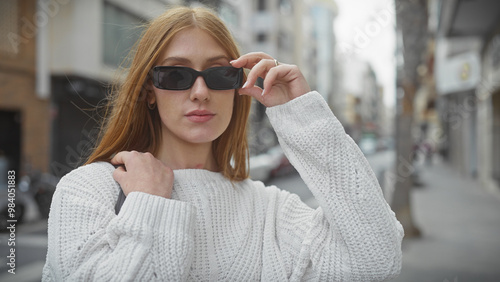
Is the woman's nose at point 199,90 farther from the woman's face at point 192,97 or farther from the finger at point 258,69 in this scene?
the finger at point 258,69

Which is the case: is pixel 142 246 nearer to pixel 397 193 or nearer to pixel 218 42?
pixel 218 42

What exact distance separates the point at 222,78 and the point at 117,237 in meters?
0.52

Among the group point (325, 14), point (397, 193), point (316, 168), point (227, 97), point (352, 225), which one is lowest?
point (397, 193)

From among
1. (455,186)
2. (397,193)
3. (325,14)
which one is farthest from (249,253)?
(325,14)

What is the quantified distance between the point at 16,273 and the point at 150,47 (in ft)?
→ 12.3

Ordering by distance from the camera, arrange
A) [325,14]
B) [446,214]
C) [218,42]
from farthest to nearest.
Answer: [325,14] → [446,214] → [218,42]

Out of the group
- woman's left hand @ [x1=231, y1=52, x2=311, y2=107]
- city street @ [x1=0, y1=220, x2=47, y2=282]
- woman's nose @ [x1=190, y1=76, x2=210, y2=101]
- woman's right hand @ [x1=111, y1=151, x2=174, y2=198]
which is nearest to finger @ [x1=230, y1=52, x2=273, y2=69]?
woman's left hand @ [x1=231, y1=52, x2=311, y2=107]

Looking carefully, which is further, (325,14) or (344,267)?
(325,14)

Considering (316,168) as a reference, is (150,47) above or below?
above

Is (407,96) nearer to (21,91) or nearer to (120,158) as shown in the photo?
(120,158)

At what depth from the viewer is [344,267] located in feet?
3.67

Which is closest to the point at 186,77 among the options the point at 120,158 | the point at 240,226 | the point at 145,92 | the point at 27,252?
the point at 145,92

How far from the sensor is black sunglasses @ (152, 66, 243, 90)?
1145mm

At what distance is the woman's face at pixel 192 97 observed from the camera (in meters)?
1.16
